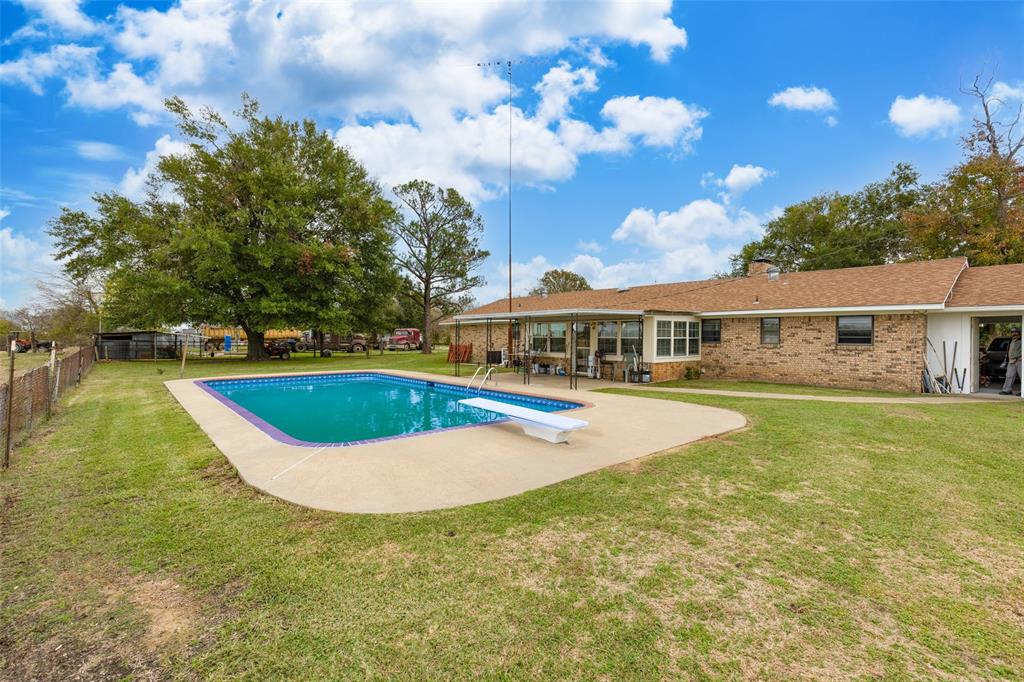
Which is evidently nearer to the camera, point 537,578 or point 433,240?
point 537,578

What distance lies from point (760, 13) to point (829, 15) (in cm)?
253

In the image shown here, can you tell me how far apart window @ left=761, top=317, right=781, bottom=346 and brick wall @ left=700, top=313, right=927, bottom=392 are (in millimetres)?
138

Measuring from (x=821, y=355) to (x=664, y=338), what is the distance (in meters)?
4.77

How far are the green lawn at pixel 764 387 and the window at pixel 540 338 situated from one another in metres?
5.39

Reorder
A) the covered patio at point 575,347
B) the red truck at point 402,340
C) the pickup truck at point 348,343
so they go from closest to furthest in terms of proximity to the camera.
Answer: the covered patio at point 575,347
the pickup truck at point 348,343
the red truck at point 402,340

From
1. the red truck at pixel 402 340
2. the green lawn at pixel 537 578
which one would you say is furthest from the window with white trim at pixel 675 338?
the red truck at pixel 402 340

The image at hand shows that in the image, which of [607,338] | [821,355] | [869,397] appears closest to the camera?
[869,397]

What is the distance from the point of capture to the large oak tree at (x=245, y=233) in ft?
72.1

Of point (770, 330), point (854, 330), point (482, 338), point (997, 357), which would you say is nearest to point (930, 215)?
point (997, 357)

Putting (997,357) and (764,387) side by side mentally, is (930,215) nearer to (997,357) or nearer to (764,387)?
(997,357)

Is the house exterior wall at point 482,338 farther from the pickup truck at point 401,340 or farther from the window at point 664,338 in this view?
the pickup truck at point 401,340

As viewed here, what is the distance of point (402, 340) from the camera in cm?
3738

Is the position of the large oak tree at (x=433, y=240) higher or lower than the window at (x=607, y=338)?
higher

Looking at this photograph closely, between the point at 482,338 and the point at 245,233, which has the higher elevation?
the point at 245,233
